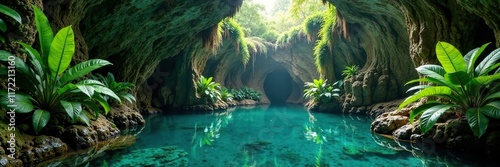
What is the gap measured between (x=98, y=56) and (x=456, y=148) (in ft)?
24.7

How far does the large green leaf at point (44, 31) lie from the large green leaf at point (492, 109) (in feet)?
18.2

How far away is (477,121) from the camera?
328 cm

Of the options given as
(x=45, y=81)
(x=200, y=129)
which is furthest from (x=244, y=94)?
(x=45, y=81)

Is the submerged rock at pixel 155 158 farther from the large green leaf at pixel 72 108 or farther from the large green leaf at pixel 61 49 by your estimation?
the large green leaf at pixel 61 49

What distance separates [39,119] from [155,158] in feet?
4.59

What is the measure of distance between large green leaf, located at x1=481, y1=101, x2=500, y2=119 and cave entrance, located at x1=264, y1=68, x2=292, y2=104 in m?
24.1

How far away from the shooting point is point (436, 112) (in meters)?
3.62

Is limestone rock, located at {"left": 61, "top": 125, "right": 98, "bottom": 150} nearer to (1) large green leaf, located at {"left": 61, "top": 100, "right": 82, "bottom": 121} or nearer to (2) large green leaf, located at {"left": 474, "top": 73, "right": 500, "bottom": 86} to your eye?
(1) large green leaf, located at {"left": 61, "top": 100, "right": 82, "bottom": 121}

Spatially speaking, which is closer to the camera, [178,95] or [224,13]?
[224,13]

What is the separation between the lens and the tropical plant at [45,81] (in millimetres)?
3020

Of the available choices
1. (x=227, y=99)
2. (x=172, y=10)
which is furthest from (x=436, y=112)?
(x=227, y=99)

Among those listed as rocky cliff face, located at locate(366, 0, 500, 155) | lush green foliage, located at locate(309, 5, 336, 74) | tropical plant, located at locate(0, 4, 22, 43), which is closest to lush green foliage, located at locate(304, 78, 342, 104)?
lush green foliage, located at locate(309, 5, 336, 74)

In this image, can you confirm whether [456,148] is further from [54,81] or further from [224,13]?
[224,13]

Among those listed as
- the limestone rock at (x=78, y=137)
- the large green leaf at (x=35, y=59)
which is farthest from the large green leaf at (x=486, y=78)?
the large green leaf at (x=35, y=59)
